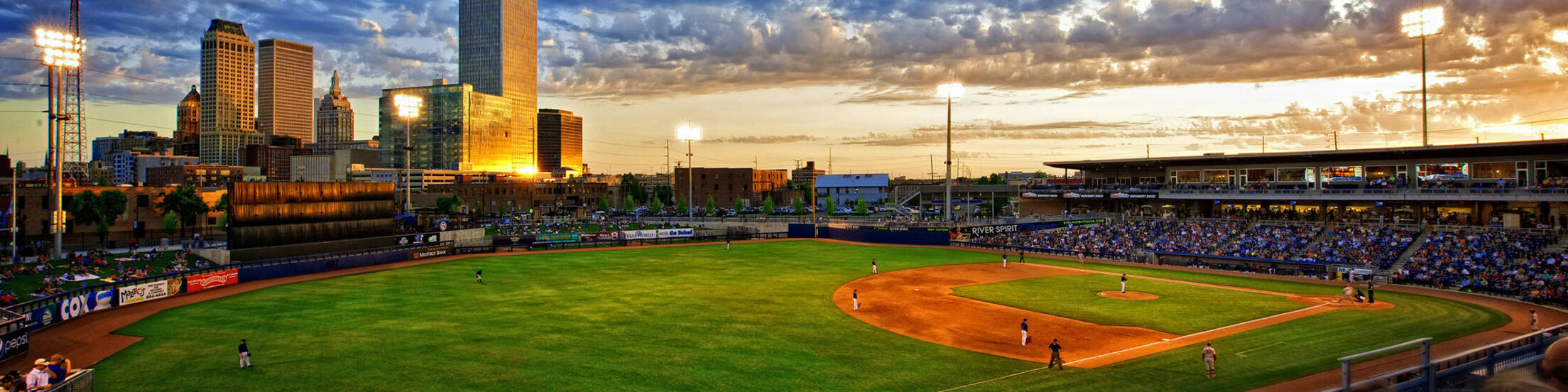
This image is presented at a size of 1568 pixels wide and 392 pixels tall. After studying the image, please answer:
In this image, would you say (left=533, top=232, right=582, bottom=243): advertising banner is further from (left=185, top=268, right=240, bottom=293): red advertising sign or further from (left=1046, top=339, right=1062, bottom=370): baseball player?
(left=1046, top=339, right=1062, bottom=370): baseball player

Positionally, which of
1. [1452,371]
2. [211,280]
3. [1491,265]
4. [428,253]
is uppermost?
[1452,371]

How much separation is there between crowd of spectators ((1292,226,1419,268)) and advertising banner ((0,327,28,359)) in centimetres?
5854

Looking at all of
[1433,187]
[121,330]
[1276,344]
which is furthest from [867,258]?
[121,330]

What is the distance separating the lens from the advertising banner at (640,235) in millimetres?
70338

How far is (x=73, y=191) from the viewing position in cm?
6097

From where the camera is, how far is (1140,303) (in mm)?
34469

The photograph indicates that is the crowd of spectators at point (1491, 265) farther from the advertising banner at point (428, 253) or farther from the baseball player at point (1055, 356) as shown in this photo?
the advertising banner at point (428, 253)

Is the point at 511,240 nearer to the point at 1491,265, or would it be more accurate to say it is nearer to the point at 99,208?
the point at 99,208

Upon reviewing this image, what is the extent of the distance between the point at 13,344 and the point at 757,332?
2372 centimetres

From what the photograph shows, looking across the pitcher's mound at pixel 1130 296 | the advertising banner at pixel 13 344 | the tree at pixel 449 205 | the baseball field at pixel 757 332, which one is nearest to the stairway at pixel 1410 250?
the baseball field at pixel 757 332

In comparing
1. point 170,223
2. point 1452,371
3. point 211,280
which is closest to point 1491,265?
point 1452,371

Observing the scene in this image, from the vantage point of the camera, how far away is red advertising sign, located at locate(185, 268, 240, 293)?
1483 inches

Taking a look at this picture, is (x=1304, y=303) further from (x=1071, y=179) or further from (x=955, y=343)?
(x=1071, y=179)

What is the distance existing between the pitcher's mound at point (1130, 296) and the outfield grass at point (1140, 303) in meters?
0.39
